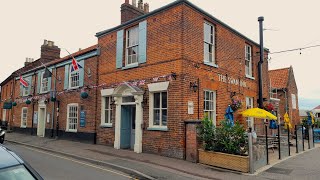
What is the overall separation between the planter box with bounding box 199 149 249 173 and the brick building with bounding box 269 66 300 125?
57.9 ft

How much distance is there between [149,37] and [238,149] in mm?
6815

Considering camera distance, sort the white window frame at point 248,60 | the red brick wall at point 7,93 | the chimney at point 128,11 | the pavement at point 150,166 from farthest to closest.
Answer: the red brick wall at point 7,93
the white window frame at point 248,60
the chimney at point 128,11
the pavement at point 150,166

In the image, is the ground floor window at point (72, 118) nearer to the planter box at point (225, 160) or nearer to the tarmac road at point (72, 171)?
the tarmac road at point (72, 171)

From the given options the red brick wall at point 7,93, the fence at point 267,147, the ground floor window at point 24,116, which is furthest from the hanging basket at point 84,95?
the red brick wall at point 7,93

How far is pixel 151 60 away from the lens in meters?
12.9

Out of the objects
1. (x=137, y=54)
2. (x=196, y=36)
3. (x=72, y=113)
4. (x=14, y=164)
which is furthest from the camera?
(x=72, y=113)

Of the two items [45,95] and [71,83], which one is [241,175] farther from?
[45,95]

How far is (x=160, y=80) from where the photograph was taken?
12320 millimetres

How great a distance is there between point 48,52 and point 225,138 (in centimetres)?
2148

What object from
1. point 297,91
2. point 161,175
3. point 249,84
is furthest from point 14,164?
point 297,91

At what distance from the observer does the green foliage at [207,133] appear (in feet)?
34.3

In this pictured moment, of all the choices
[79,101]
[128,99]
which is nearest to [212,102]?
[128,99]

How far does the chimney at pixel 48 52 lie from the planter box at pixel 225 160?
20.4m

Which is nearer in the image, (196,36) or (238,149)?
(238,149)
